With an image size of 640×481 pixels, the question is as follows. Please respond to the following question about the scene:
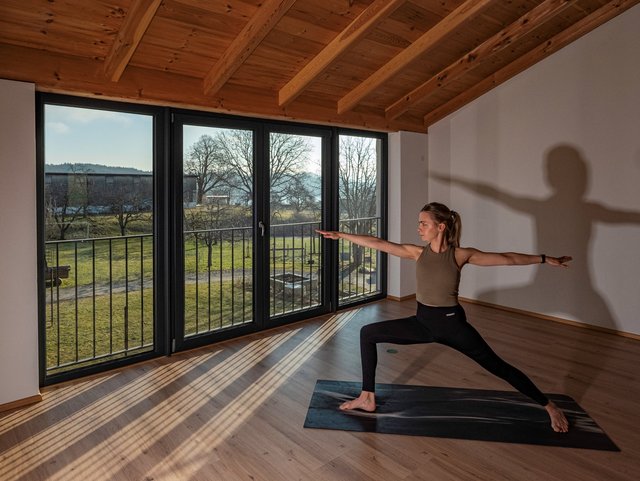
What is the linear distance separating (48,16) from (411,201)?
13.1 ft

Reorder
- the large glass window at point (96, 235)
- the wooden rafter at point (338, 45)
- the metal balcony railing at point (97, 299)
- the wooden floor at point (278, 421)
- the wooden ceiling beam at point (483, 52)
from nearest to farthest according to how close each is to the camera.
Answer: the wooden floor at point (278, 421) < the wooden rafter at point (338, 45) < the large glass window at point (96, 235) < the metal balcony railing at point (97, 299) < the wooden ceiling beam at point (483, 52)

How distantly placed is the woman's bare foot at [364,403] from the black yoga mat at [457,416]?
31 mm

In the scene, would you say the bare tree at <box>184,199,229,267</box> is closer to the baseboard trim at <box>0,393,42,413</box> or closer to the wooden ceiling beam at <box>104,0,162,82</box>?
the wooden ceiling beam at <box>104,0,162,82</box>

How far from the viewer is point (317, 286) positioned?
4.99 meters

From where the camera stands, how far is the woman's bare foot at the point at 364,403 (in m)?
2.81

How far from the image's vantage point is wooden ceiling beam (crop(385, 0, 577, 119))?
145 inches

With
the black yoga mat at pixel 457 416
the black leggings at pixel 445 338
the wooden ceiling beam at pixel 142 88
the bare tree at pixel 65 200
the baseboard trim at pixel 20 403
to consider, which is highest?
the wooden ceiling beam at pixel 142 88

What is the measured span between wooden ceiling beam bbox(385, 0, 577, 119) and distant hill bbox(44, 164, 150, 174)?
9.04ft

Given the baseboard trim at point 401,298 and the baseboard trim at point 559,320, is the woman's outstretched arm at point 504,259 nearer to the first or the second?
the baseboard trim at point 559,320

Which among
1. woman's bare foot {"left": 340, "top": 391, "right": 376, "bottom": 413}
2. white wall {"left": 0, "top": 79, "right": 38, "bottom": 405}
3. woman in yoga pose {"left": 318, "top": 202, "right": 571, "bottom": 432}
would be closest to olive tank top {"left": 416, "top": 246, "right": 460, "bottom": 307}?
woman in yoga pose {"left": 318, "top": 202, "right": 571, "bottom": 432}

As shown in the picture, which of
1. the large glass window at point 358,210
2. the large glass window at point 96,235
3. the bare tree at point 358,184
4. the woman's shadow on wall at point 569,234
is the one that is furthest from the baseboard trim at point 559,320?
the large glass window at point 96,235

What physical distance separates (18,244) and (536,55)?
4.66 m

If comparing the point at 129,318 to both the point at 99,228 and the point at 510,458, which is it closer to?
the point at 99,228

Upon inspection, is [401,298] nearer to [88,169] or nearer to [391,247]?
[391,247]
